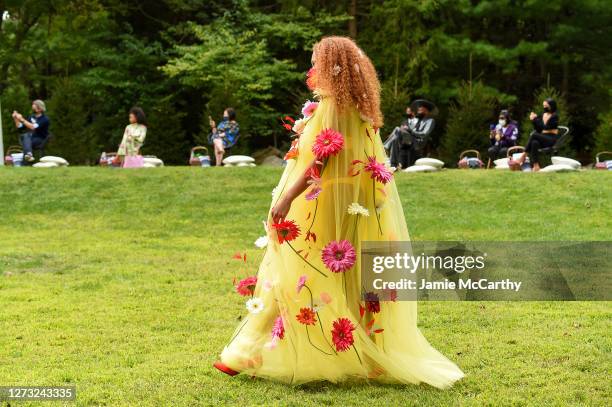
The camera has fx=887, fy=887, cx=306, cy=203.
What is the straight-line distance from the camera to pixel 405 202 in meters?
14.3

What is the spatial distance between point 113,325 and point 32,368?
1389 millimetres

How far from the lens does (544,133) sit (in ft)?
53.8

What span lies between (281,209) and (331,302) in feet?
1.93

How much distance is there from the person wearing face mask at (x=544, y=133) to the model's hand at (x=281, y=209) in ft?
39.5

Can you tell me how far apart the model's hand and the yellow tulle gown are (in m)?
0.09

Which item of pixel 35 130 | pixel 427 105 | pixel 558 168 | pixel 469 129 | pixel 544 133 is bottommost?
pixel 558 168

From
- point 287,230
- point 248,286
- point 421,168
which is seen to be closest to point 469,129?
point 421,168

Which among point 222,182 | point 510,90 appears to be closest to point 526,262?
point 222,182

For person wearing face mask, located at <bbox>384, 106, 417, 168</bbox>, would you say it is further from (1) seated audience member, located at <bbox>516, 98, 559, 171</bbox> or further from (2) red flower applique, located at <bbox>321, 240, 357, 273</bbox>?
(2) red flower applique, located at <bbox>321, 240, 357, 273</bbox>

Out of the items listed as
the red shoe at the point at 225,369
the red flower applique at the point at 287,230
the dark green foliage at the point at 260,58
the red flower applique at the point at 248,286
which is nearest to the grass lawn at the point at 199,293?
the red shoe at the point at 225,369

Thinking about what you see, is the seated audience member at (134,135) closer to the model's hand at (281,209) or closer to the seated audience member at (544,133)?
the seated audience member at (544,133)

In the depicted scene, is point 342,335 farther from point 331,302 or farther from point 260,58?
point 260,58

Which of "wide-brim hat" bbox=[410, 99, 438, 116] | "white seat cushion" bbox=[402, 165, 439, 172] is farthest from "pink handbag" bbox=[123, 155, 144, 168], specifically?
"wide-brim hat" bbox=[410, 99, 438, 116]

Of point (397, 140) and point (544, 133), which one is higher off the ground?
point (544, 133)
